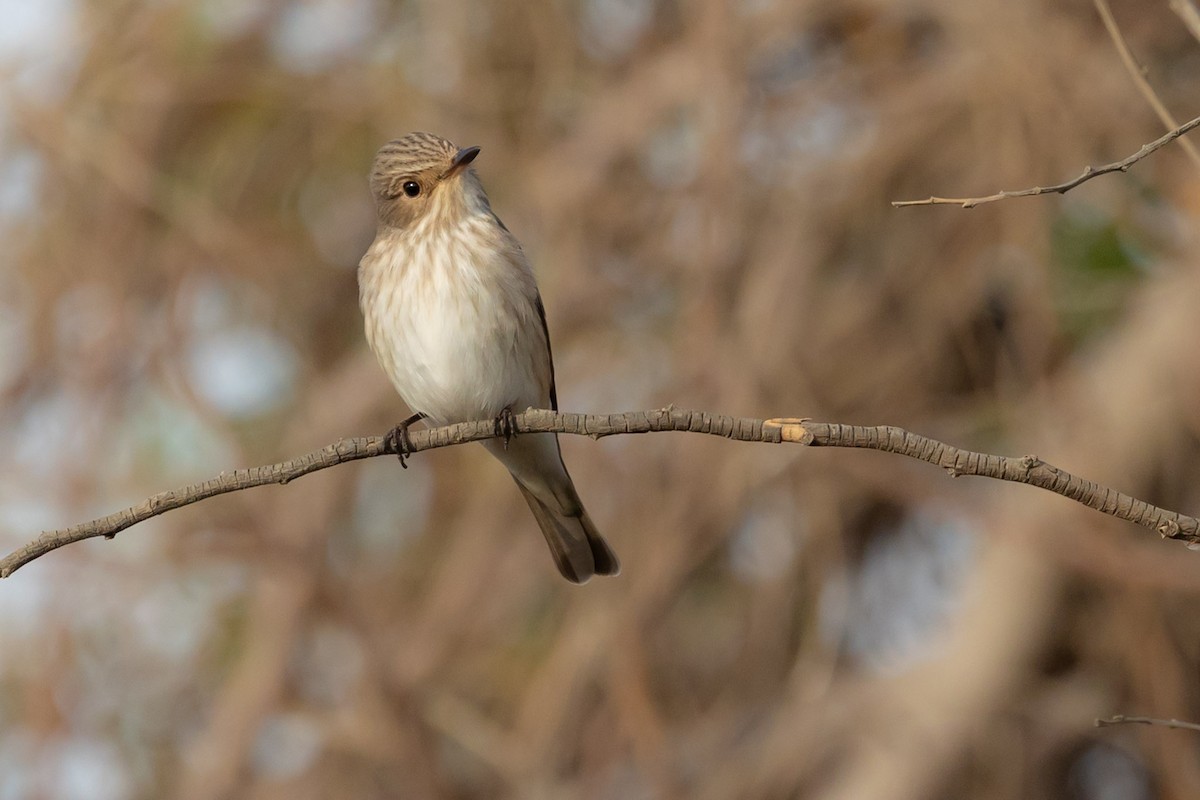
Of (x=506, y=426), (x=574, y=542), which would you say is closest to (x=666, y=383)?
(x=574, y=542)

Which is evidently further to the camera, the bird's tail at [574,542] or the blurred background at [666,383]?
the blurred background at [666,383]

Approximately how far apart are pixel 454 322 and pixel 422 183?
1.74 feet

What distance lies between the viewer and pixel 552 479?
5.07m

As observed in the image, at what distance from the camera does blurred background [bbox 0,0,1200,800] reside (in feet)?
21.2

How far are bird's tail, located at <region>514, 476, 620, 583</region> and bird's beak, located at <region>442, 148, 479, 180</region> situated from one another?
3.52 feet

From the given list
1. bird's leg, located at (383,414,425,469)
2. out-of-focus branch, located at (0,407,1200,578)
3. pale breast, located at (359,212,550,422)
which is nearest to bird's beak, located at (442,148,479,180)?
pale breast, located at (359,212,550,422)

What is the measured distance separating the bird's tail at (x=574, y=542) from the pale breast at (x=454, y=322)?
1.55 ft

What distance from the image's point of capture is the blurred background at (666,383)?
6.47 m

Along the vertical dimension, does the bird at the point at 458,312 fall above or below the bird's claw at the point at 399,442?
above

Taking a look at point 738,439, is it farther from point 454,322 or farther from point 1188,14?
point 454,322

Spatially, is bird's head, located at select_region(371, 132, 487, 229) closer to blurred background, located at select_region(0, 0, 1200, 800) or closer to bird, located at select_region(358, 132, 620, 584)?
bird, located at select_region(358, 132, 620, 584)

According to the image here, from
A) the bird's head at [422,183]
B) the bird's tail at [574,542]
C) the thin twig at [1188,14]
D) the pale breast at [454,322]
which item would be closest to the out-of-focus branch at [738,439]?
the thin twig at [1188,14]

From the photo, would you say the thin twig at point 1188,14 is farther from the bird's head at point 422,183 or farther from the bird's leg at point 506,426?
the bird's head at point 422,183

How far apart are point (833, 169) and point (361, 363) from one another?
2.45 metres
